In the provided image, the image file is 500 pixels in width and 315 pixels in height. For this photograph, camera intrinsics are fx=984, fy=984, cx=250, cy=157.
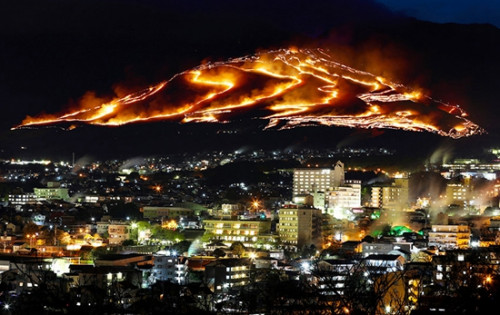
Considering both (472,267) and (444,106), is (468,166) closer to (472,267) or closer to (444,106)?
(444,106)

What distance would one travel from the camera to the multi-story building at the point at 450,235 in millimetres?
18297

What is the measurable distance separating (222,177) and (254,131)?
6004mm

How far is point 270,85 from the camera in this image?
3719cm

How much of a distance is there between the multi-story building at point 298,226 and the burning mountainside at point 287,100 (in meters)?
15.0

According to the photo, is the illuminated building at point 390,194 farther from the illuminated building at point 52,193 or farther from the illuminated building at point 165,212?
the illuminated building at point 52,193

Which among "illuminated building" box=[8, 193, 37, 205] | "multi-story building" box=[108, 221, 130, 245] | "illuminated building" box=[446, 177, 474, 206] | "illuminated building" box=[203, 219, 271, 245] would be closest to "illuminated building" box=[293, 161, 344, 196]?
"illuminated building" box=[446, 177, 474, 206]

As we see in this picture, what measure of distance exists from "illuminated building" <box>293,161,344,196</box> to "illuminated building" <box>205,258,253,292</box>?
553 inches

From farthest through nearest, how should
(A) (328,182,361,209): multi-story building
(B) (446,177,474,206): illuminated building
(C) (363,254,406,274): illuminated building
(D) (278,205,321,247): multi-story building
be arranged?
(B) (446,177,474,206): illuminated building
(A) (328,182,361,209): multi-story building
(D) (278,205,321,247): multi-story building
(C) (363,254,406,274): illuminated building

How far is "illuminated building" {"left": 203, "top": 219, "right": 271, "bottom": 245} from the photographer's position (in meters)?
19.7

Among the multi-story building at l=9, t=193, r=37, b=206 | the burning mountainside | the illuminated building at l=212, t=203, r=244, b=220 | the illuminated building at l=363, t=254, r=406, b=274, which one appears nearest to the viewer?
the illuminated building at l=363, t=254, r=406, b=274

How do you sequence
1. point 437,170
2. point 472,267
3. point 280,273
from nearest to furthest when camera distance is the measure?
1. point 472,267
2. point 280,273
3. point 437,170

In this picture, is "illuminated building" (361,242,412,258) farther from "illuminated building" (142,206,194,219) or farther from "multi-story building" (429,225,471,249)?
"illuminated building" (142,206,194,219)

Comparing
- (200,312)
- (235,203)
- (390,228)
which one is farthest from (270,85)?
(200,312)

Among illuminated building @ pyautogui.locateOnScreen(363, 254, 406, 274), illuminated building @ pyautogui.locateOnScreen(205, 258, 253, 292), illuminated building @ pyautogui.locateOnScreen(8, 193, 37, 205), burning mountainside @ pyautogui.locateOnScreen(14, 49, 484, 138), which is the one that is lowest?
illuminated building @ pyautogui.locateOnScreen(205, 258, 253, 292)
